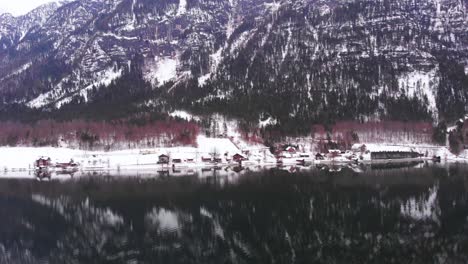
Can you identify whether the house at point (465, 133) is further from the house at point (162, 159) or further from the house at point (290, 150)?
the house at point (162, 159)

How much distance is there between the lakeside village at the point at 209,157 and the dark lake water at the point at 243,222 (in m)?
49.1

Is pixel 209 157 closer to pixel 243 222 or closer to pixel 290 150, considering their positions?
pixel 290 150

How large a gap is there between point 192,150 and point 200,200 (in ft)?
291

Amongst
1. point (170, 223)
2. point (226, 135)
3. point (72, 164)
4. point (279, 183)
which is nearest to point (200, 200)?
point (170, 223)

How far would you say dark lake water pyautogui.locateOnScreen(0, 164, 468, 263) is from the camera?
42.2m

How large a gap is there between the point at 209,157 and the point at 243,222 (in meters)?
93.5

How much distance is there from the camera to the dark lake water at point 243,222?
42.2m

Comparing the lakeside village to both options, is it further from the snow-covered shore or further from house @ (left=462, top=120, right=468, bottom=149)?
house @ (left=462, top=120, right=468, bottom=149)

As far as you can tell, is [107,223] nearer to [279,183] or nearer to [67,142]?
[279,183]

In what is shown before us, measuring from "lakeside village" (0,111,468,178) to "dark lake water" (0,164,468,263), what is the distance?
161 feet

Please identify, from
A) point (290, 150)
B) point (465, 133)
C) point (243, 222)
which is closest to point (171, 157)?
point (290, 150)

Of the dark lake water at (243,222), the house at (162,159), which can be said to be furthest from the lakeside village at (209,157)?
the dark lake water at (243,222)

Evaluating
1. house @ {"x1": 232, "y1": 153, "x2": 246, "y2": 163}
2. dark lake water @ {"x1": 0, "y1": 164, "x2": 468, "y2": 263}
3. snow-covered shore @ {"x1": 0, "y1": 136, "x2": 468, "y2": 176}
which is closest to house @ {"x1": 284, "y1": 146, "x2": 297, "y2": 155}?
snow-covered shore @ {"x1": 0, "y1": 136, "x2": 468, "y2": 176}

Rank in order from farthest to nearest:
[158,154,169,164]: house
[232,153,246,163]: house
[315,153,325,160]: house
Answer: [315,153,325,160]: house, [232,153,246,163]: house, [158,154,169,164]: house
